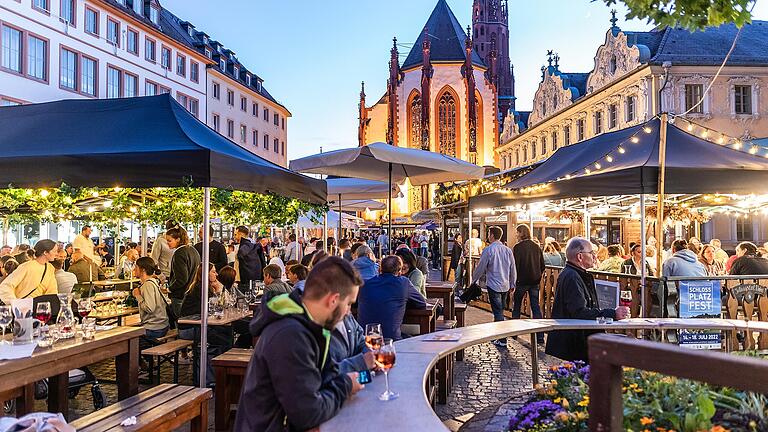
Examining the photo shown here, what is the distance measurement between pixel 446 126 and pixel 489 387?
165 ft

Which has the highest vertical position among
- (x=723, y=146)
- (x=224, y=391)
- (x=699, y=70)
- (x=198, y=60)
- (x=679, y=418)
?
(x=198, y=60)

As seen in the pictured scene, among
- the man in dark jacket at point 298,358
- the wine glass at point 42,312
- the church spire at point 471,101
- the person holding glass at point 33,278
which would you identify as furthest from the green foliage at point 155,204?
the church spire at point 471,101

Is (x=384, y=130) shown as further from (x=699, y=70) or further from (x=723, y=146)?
(x=723, y=146)

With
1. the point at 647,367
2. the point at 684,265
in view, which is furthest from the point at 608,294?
the point at 647,367

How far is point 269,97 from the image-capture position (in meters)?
59.5

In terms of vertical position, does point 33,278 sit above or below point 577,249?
below

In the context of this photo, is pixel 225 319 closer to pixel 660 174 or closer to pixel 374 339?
pixel 374 339

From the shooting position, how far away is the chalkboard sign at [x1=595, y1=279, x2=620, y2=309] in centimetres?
791

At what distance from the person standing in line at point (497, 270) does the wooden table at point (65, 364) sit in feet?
19.8

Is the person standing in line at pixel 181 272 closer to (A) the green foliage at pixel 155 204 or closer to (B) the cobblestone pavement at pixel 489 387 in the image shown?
(A) the green foliage at pixel 155 204

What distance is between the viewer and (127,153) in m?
5.92

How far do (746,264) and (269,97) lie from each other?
5445 cm

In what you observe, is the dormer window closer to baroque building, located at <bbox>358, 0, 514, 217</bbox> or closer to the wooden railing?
baroque building, located at <bbox>358, 0, 514, 217</bbox>

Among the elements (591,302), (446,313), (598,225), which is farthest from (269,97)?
(591,302)
